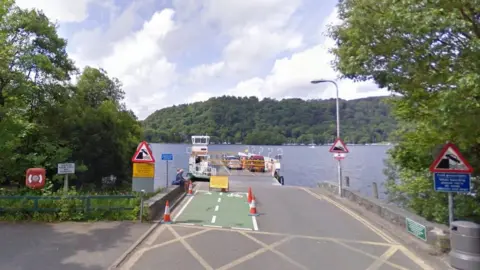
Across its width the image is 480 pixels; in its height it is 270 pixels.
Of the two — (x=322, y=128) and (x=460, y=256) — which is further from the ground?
(x=322, y=128)

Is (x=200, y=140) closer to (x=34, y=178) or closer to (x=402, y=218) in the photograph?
(x=34, y=178)

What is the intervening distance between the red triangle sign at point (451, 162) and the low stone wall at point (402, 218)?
1.62 m

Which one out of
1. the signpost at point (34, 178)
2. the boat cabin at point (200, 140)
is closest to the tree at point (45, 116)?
the signpost at point (34, 178)

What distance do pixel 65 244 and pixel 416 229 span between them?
345 inches

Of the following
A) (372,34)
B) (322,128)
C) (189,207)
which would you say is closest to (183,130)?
(322,128)

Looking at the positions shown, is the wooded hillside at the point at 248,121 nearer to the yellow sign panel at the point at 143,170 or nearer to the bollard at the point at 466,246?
the yellow sign panel at the point at 143,170

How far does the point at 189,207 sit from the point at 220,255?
709cm

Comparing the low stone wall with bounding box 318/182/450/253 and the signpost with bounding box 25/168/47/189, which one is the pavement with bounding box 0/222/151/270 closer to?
the signpost with bounding box 25/168/47/189

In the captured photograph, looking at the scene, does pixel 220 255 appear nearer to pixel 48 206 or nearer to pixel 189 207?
pixel 48 206

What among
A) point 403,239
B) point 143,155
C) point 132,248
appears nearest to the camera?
point 132,248

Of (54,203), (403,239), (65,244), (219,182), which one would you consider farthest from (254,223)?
(219,182)

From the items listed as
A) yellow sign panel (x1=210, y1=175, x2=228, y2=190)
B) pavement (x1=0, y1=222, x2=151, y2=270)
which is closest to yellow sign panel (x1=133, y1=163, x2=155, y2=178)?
pavement (x1=0, y1=222, x2=151, y2=270)

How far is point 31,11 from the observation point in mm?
20672

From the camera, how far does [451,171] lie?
7637mm
